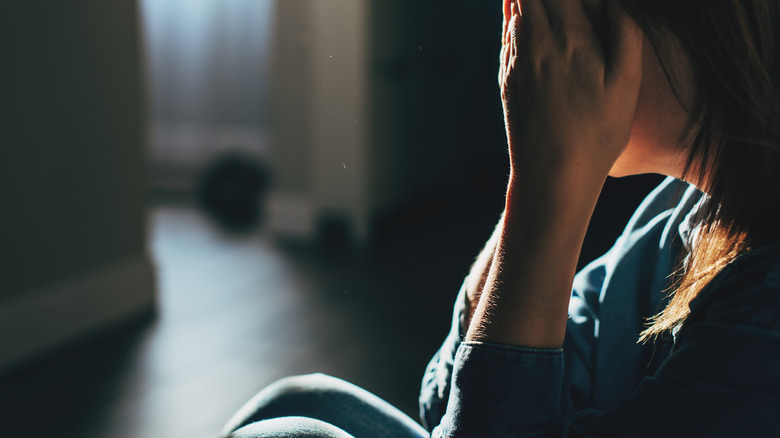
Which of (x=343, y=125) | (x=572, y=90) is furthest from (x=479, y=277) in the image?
(x=343, y=125)

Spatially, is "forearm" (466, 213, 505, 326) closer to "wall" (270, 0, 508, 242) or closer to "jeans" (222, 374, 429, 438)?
"jeans" (222, 374, 429, 438)

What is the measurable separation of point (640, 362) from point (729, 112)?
0.24 metres

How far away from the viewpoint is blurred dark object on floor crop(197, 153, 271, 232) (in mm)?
3897

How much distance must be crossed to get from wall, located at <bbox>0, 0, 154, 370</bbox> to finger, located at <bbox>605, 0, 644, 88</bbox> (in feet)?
5.66

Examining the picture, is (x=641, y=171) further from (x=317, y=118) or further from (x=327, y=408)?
(x=317, y=118)

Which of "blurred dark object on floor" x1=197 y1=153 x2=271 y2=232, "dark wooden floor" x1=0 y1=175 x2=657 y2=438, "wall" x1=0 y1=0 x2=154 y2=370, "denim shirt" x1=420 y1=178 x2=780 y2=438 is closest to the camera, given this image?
"denim shirt" x1=420 y1=178 x2=780 y2=438

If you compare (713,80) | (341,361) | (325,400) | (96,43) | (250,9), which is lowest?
(341,361)

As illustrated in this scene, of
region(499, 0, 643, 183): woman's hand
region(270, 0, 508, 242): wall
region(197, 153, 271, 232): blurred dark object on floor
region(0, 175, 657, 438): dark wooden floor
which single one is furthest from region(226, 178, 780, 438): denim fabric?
region(197, 153, 271, 232): blurred dark object on floor

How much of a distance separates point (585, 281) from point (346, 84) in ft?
8.08

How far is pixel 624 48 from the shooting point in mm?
448

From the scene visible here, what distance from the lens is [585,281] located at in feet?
2.22

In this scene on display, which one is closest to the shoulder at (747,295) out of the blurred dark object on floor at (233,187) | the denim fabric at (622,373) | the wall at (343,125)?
the denim fabric at (622,373)

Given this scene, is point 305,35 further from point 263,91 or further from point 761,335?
point 761,335

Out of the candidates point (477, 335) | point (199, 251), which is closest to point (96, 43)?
point (199, 251)
